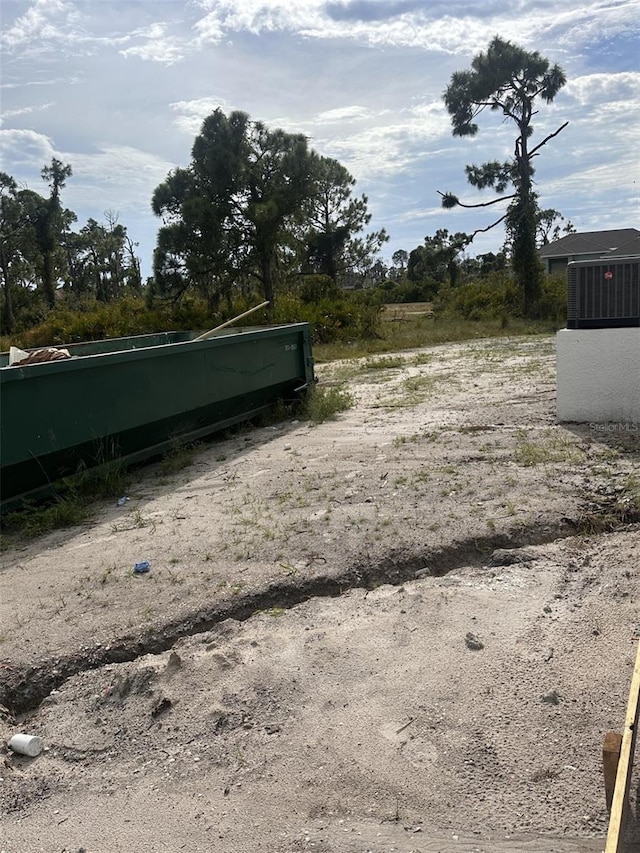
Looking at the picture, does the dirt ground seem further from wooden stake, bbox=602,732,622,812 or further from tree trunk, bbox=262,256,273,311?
tree trunk, bbox=262,256,273,311

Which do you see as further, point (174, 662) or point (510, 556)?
point (510, 556)

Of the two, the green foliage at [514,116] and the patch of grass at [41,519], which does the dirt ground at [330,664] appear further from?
the green foliage at [514,116]

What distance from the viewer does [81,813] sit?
2395 mm

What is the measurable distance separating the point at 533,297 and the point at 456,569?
24.3 metres

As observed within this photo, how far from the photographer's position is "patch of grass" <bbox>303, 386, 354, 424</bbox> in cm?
864

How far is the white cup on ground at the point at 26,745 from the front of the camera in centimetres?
271

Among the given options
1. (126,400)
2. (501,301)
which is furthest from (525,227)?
(126,400)

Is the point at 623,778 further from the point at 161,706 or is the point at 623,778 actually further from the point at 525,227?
the point at 525,227

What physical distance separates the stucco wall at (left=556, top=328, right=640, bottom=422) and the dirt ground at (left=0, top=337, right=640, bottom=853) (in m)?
1.52

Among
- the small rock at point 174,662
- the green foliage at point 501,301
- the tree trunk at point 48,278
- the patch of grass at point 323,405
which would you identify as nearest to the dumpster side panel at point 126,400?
the patch of grass at point 323,405

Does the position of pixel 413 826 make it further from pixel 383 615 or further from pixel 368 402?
pixel 368 402

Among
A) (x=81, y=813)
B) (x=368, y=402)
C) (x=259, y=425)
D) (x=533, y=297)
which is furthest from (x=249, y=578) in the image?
(x=533, y=297)

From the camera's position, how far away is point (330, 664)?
3.07m

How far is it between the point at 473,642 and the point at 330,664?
63 centimetres
